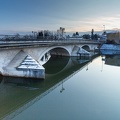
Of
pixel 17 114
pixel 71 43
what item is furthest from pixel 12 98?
pixel 71 43

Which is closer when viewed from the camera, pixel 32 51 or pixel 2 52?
pixel 2 52

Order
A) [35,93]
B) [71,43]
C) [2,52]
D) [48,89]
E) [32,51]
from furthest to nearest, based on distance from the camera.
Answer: [71,43] < [32,51] < [2,52] < [48,89] < [35,93]

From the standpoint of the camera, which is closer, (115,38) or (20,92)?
(20,92)

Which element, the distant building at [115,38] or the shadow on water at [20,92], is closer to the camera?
the shadow on water at [20,92]

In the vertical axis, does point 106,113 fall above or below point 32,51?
below

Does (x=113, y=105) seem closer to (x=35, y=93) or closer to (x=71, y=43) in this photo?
(x=35, y=93)

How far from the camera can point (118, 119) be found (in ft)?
44.4

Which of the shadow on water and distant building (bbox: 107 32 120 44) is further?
distant building (bbox: 107 32 120 44)

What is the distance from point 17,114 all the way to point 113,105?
24.5 ft

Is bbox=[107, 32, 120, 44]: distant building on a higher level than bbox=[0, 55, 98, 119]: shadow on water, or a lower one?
higher

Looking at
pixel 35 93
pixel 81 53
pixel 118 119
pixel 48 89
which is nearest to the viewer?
pixel 118 119

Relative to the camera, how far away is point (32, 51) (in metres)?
28.5

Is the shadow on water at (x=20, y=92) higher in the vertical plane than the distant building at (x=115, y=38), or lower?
lower

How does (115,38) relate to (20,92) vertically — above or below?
above
